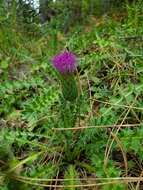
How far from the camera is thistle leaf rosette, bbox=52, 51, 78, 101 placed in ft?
5.47

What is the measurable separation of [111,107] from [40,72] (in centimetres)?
94

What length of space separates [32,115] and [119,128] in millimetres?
417

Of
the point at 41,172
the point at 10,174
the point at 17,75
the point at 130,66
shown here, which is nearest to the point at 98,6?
the point at 17,75

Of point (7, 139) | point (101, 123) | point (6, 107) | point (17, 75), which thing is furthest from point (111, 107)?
point (17, 75)

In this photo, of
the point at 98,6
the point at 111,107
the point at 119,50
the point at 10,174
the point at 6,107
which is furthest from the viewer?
the point at 98,6

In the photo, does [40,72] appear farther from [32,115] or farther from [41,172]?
[41,172]

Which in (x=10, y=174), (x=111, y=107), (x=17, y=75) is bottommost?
(x=17, y=75)

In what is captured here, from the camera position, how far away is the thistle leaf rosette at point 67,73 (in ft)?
5.47

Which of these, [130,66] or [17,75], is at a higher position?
[130,66]

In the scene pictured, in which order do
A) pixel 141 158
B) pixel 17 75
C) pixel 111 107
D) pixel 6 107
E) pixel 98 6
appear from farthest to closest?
1. pixel 98 6
2. pixel 17 75
3. pixel 6 107
4. pixel 111 107
5. pixel 141 158

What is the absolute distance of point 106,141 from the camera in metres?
1.78

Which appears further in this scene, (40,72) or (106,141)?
(40,72)

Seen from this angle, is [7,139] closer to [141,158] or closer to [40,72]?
[141,158]

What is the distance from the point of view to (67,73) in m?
1.68
